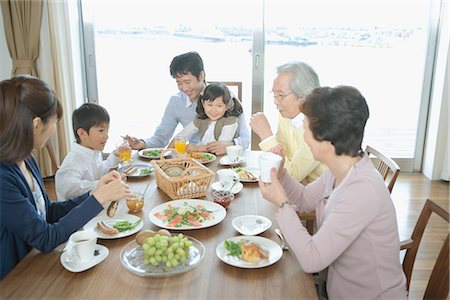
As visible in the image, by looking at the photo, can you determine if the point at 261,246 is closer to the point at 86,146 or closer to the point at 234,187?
the point at 234,187

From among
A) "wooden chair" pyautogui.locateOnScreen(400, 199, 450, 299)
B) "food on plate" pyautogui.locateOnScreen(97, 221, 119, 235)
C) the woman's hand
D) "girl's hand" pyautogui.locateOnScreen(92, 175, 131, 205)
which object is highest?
the woman's hand

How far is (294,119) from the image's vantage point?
7.29ft

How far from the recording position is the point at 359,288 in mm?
1313

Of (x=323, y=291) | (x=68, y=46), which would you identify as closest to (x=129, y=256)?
(x=323, y=291)

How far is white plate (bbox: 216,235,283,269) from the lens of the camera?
1.23 m

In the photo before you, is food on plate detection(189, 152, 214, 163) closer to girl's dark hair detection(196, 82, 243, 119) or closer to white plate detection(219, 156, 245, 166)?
white plate detection(219, 156, 245, 166)

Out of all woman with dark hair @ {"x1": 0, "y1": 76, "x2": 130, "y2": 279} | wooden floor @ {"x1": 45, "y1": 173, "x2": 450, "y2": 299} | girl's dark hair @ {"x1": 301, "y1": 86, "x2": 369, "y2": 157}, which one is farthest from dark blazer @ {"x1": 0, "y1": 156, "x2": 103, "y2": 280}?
wooden floor @ {"x1": 45, "y1": 173, "x2": 450, "y2": 299}

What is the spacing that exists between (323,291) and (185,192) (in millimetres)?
670

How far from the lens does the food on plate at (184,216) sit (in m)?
1.50

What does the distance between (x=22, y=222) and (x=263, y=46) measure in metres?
3.24

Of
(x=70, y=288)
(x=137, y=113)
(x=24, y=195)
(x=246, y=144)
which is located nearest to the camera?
(x=70, y=288)

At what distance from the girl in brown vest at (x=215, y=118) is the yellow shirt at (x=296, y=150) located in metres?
0.44

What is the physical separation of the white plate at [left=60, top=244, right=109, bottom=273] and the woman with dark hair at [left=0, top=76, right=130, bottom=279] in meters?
0.08

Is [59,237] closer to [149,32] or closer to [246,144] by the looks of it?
[246,144]
